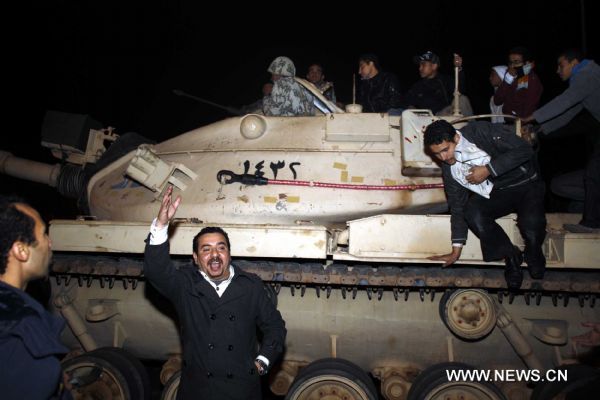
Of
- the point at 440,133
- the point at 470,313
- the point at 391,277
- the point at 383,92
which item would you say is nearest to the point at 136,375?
the point at 391,277

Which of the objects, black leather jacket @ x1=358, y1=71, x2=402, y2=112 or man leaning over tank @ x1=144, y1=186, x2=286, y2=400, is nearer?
man leaning over tank @ x1=144, y1=186, x2=286, y2=400

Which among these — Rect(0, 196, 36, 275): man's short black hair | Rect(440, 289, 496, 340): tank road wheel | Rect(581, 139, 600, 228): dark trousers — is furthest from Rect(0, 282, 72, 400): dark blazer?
Rect(581, 139, 600, 228): dark trousers

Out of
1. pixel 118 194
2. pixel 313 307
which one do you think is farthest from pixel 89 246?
pixel 313 307

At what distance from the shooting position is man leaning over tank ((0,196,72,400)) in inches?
62.0

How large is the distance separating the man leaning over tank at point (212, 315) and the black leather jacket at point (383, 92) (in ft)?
10.6

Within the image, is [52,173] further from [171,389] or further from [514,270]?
[514,270]

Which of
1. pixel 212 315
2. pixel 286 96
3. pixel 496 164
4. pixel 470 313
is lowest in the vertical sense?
pixel 470 313

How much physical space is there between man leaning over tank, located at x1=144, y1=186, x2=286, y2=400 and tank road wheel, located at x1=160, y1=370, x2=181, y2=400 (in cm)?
157

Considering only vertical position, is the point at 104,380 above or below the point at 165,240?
below

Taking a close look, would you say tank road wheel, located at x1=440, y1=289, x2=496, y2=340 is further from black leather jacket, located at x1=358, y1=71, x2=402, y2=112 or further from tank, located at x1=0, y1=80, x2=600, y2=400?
black leather jacket, located at x1=358, y1=71, x2=402, y2=112

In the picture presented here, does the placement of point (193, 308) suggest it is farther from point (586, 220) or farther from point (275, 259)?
point (586, 220)

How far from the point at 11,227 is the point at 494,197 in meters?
3.49

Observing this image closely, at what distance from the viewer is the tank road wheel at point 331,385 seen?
3943 mm

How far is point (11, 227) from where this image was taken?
5.96 ft
